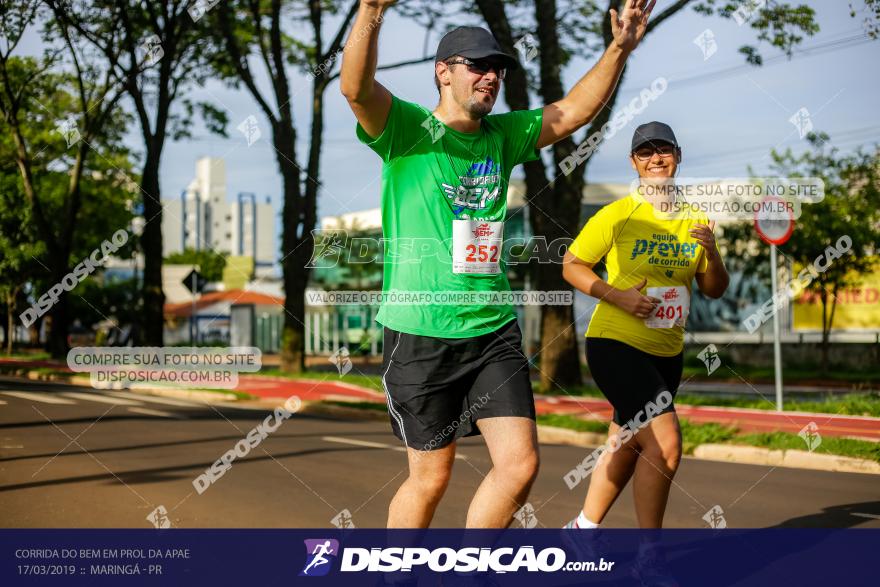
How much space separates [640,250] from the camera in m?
4.58

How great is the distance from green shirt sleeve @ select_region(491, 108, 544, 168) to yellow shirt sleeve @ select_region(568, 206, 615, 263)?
890 millimetres

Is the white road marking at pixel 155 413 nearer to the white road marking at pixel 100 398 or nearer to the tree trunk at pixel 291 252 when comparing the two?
the white road marking at pixel 100 398

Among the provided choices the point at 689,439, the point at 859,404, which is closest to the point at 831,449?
the point at 689,439

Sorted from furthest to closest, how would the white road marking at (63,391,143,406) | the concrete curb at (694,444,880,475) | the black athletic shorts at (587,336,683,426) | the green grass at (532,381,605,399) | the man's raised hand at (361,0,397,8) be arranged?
the green grass at (532,381,605,399), the white road marking at (63,391,143,406), the concrete curb at (694,444,880,475), the black athletic shorts at (587,336,683,426), the man's raised hand at (361,0,397,8)

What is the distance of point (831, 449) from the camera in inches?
355

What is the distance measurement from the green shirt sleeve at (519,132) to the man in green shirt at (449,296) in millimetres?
165

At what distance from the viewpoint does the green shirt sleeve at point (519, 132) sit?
3736 mm

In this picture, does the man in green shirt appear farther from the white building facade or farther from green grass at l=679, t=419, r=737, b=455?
the white building facade

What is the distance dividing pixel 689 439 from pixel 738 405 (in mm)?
4066

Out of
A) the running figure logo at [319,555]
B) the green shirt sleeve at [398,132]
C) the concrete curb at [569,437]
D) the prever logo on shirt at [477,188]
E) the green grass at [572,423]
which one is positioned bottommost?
the concrete curb at [569,437]

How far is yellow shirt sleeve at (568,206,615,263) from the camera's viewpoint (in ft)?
15.1

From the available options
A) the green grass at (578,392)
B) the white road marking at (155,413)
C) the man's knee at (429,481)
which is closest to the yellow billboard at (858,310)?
the green grass at (578,392)

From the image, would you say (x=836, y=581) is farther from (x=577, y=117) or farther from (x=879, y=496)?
(x=879, y=496)

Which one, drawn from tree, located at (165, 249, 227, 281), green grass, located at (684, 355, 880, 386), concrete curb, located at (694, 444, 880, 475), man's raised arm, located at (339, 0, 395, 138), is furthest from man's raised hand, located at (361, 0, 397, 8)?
tree, located at (165, 249, 227, 281)
